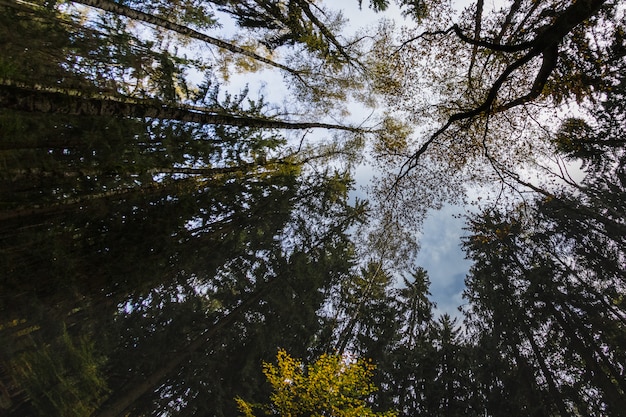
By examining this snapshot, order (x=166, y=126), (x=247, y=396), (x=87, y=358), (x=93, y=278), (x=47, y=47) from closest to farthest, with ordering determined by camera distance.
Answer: (x=87, y=358) → (x=47, y=47) → (x=93, y=278) → (x=166, y=126) → (x=247, y=396)

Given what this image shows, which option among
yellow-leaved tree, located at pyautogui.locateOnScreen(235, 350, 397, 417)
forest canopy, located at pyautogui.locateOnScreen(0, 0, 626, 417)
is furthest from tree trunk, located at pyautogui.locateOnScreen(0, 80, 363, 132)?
yellow-leaved tree, located at pyautogui.locateOnScreen(235, 350, 397, 417)

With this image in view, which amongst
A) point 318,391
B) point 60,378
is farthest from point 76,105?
point 318,391

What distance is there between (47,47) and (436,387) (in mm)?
16399

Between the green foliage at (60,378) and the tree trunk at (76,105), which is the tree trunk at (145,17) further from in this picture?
the green foliage at (60,378)

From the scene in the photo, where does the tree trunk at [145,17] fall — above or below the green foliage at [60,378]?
above

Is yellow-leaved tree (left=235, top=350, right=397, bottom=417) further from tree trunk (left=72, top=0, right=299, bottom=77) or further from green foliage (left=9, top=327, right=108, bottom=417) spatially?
tree trunk (left=72, top=0, right=299, bottom=77)

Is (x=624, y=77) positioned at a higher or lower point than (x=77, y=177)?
higher

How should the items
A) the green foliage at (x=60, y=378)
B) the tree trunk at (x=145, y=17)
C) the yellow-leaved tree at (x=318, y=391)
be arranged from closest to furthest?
the green foliage at (x=60, y=378)
the tree trunk at (x=145, y=17)
the yellow-leaved tree at (x=318, y=391)

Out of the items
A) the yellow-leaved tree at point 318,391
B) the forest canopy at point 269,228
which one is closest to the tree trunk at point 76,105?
the forest canopy at point 269,228

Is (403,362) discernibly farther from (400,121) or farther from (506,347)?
(400,121)

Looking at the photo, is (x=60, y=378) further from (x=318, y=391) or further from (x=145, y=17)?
(x=145, y=17)

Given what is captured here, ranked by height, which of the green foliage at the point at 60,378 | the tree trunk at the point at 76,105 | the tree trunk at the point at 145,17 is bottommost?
the green foliage at the point at 60,378

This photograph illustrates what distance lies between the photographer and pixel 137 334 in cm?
945

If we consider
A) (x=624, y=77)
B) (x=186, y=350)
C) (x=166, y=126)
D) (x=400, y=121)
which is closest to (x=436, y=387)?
(x=186, y=350)
